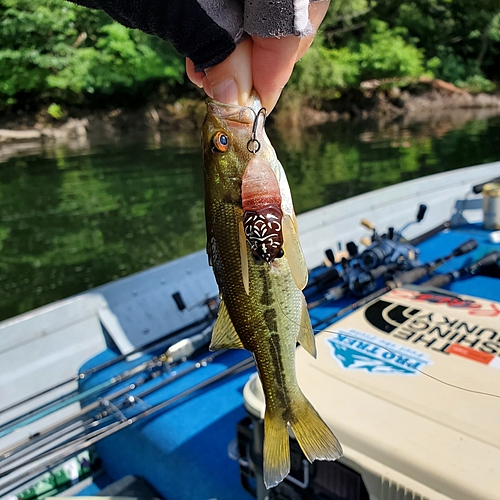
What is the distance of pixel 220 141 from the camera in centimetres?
133

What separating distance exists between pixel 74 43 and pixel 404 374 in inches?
1043

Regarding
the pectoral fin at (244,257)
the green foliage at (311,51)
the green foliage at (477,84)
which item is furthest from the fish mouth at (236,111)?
the green foliage at (477,84)

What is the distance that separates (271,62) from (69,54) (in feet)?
81.8

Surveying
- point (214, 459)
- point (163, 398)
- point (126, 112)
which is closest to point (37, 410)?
point (163, 398)

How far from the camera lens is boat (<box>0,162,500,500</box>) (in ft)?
5.01

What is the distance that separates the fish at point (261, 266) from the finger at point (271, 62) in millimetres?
42

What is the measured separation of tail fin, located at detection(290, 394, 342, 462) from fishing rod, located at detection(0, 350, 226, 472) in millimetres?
1542

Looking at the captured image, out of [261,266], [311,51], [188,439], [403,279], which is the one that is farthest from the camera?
[311,51]

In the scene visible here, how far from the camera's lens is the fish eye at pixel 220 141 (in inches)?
52.1

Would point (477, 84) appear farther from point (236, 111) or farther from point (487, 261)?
point (236, 111)

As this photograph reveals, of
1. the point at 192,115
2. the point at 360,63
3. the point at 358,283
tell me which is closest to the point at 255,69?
the point at 358,283

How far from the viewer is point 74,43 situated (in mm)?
24469

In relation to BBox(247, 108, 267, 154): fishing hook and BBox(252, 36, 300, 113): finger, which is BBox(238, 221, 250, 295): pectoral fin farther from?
BBox(252, 36, 300, 113): finger

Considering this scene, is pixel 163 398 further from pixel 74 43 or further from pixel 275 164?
pixel 74 43
